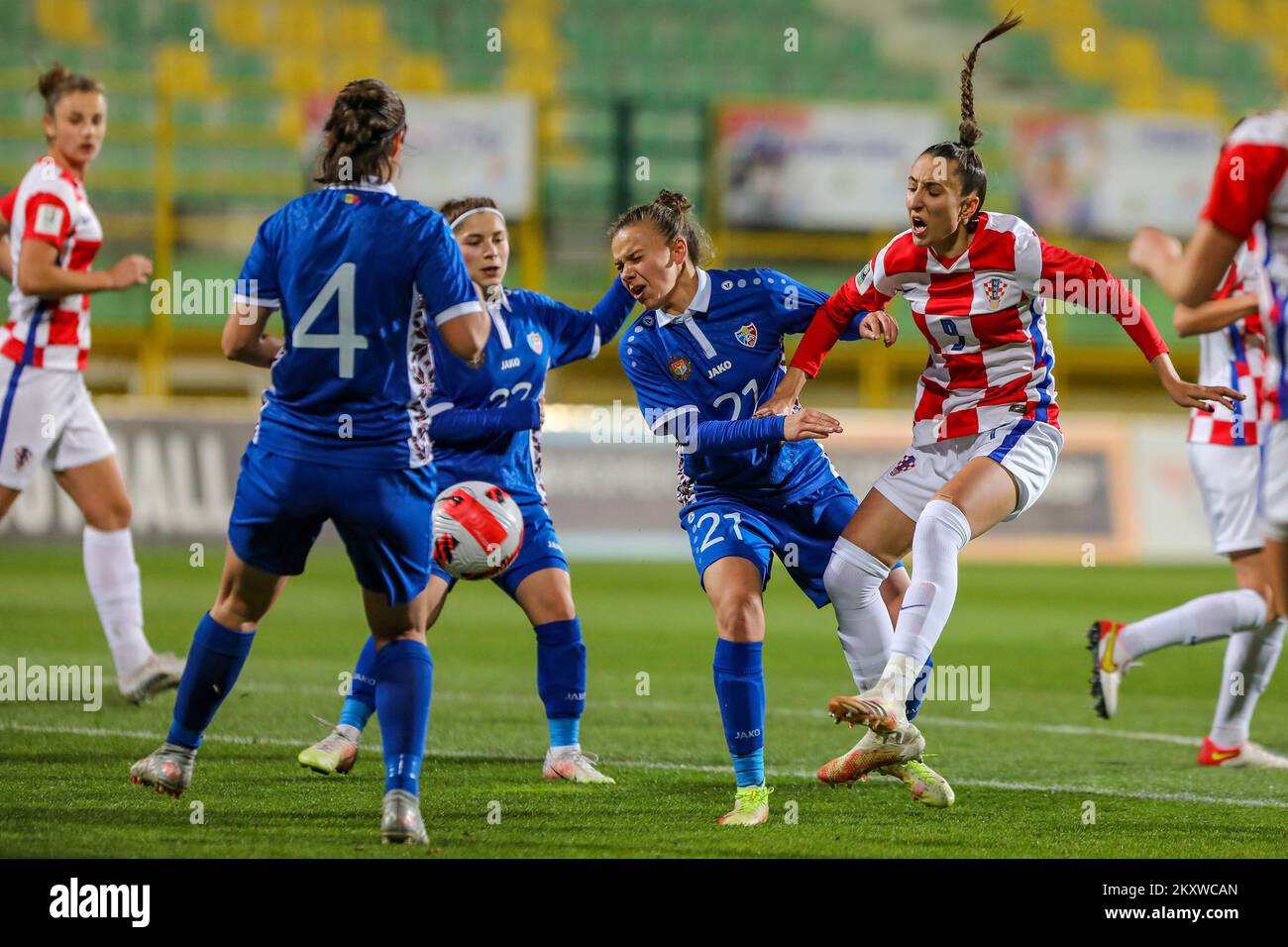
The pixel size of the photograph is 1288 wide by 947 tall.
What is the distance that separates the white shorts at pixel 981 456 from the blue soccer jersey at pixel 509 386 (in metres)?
1.21

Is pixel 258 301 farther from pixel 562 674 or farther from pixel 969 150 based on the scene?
pixel 969 150

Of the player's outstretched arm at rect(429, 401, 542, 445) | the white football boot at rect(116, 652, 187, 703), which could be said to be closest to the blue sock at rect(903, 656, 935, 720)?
the player's outstretched arm at rect(429, 401, 542, 445)

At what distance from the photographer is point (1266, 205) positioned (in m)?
3.91

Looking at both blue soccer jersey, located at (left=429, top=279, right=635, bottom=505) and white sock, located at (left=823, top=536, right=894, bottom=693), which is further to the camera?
blue soccer jersey, located at (left=429, top=279, right=635, bottom=505)

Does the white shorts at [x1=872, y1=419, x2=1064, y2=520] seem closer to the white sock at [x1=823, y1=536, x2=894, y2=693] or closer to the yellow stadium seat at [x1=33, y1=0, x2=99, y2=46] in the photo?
the white sock at [x1=823, y1=536, x2=894, y2=693]

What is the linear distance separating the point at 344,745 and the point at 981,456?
7.86ft

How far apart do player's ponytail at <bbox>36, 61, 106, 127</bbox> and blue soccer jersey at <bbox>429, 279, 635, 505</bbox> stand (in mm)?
1997

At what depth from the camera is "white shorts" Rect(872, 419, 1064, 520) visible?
5305 millimetres

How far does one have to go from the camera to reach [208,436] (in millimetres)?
15078

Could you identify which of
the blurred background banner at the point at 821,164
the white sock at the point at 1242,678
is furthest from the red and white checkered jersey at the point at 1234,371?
the blurred background banner at the point at 821,164

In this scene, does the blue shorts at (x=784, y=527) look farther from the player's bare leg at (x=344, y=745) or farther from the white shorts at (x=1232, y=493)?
A: the white shorts at (x=1232, y=493)

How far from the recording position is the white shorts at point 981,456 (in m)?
5.30

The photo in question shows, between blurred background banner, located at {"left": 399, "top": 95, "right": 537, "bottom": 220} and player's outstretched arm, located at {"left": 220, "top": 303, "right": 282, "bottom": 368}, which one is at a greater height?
blurred background banner, located at {"left": 399, "top": 95, "right": 537, "bottom": 220}
